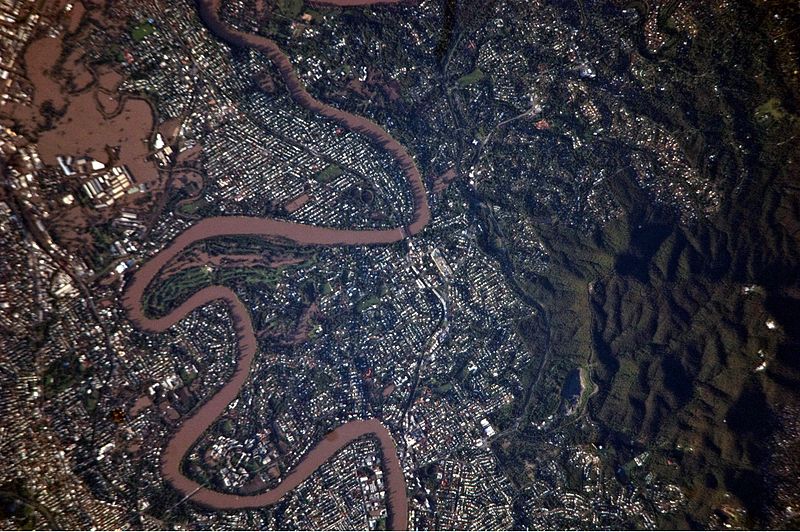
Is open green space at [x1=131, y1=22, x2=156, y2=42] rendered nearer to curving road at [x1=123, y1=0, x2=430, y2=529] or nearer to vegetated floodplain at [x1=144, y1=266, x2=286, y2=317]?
curving road at [x1=123, y1=0, x2=430, y2=529]

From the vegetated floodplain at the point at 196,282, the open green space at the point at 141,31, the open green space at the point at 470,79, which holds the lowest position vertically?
the vegetated floodplain at the point at 196,282

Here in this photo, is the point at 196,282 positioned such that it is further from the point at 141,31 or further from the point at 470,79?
the point at 470,79

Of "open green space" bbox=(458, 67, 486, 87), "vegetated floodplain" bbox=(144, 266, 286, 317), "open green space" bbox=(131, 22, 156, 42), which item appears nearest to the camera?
"open green space" bbox=(131, 22, 156, 42)

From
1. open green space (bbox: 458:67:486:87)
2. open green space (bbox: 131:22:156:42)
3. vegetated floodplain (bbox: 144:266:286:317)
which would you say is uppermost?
open green space (bbox: 131:22:156:42)

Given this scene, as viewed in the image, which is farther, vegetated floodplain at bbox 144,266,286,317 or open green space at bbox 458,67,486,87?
open green space at bbox 458,67,486,87

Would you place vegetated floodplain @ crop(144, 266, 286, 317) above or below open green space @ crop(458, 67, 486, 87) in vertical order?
below

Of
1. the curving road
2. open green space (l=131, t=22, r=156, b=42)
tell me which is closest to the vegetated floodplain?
the curving road

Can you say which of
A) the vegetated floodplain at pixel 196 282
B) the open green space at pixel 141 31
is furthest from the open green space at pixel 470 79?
the open green space at pixel 141 31

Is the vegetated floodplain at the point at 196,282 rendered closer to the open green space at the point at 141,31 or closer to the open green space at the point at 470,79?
the open green space at the point at 141,31
